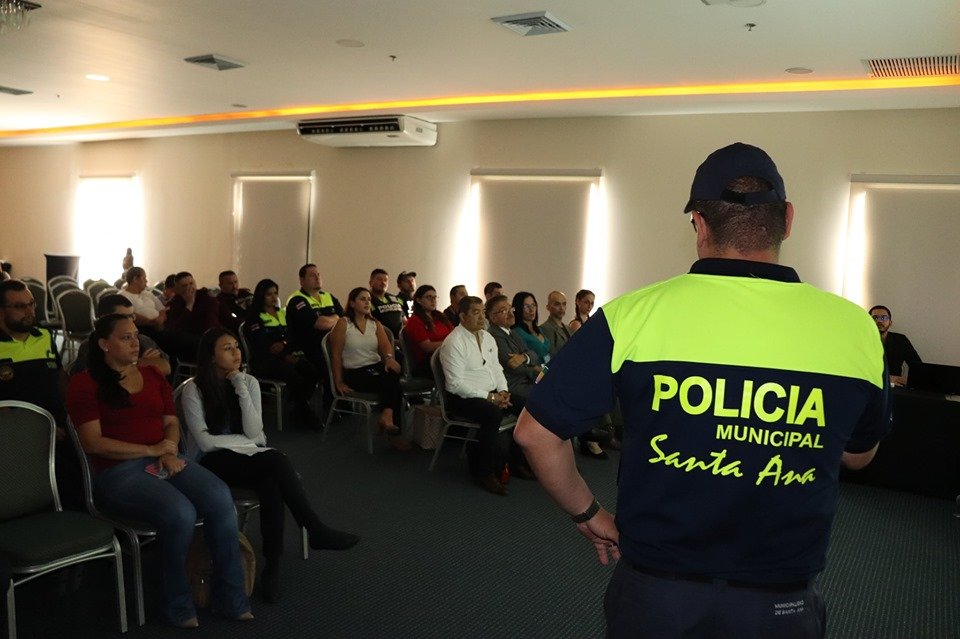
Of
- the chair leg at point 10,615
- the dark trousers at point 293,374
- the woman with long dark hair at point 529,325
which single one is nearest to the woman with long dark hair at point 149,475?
the chair leg at point 10,615

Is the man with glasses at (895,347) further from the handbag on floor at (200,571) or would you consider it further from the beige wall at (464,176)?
the handbag on floor at (200,571)

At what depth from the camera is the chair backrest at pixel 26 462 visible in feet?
10.2

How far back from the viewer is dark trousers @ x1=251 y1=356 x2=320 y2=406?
684 cm

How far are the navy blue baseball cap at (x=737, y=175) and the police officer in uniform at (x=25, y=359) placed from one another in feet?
12.2

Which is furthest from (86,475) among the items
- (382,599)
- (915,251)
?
(915,251)

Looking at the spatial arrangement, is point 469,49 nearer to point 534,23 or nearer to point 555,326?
point 534,23

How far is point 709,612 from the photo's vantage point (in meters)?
1.47

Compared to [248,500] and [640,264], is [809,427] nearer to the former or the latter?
[248,500]

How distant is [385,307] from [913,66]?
486cm

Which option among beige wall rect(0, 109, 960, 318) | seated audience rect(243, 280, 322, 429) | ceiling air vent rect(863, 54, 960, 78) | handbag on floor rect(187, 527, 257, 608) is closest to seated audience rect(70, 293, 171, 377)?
handbag on floor rect(187, 527, 257, 608)

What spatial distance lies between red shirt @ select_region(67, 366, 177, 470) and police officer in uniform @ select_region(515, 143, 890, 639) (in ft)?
8.06

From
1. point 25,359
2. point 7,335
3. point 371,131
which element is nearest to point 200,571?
point 25,359

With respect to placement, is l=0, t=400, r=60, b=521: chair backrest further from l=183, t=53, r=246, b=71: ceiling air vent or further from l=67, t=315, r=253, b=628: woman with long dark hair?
l=183, t=53, r=246, b=71: ceiling air vent

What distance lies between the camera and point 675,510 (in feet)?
4.81
